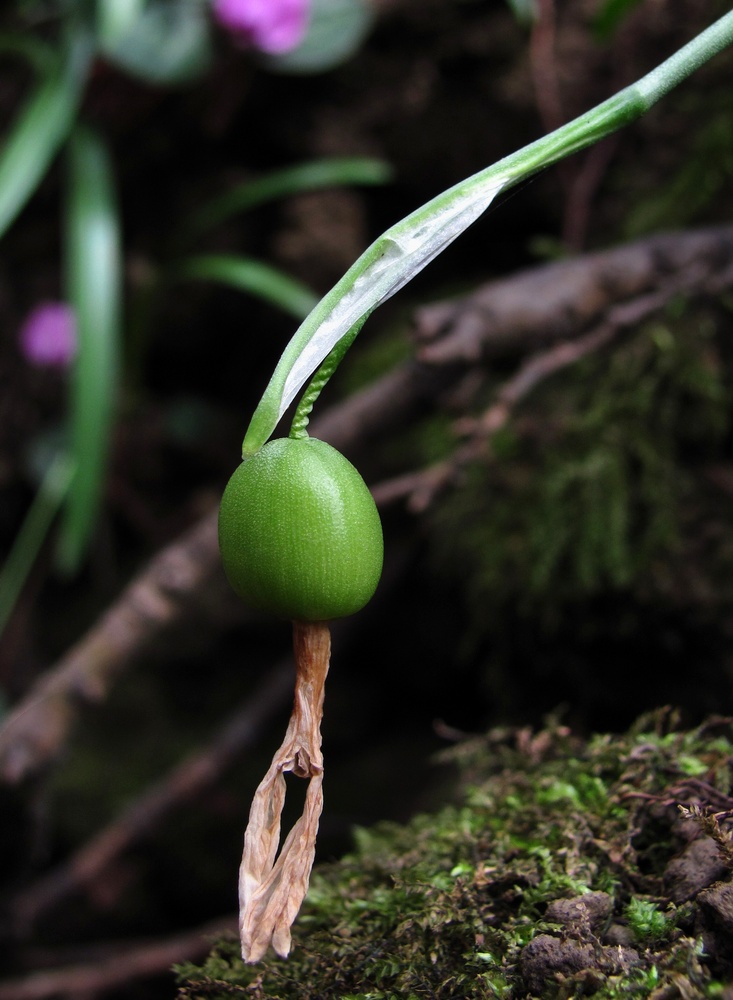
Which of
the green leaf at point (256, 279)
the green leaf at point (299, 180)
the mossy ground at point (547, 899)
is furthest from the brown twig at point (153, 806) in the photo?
the green leaf at point (299, 180)

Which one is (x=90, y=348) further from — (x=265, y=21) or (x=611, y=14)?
(x=611, y=14)

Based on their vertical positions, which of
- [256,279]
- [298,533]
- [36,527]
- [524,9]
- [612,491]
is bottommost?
[298,533]

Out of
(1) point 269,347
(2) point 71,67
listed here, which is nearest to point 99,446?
(1) point 269,347

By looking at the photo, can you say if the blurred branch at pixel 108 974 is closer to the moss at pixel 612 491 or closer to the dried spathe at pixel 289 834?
the moss at pixel 612 491

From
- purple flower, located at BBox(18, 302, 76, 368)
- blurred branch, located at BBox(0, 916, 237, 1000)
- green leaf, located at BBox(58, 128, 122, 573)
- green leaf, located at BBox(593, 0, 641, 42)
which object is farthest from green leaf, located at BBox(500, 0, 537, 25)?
blurred branch, located at BBox(0, 916, 237, 1000)

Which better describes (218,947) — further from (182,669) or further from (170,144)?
(170,144)

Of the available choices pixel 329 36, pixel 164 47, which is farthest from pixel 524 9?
pixel 164 47
